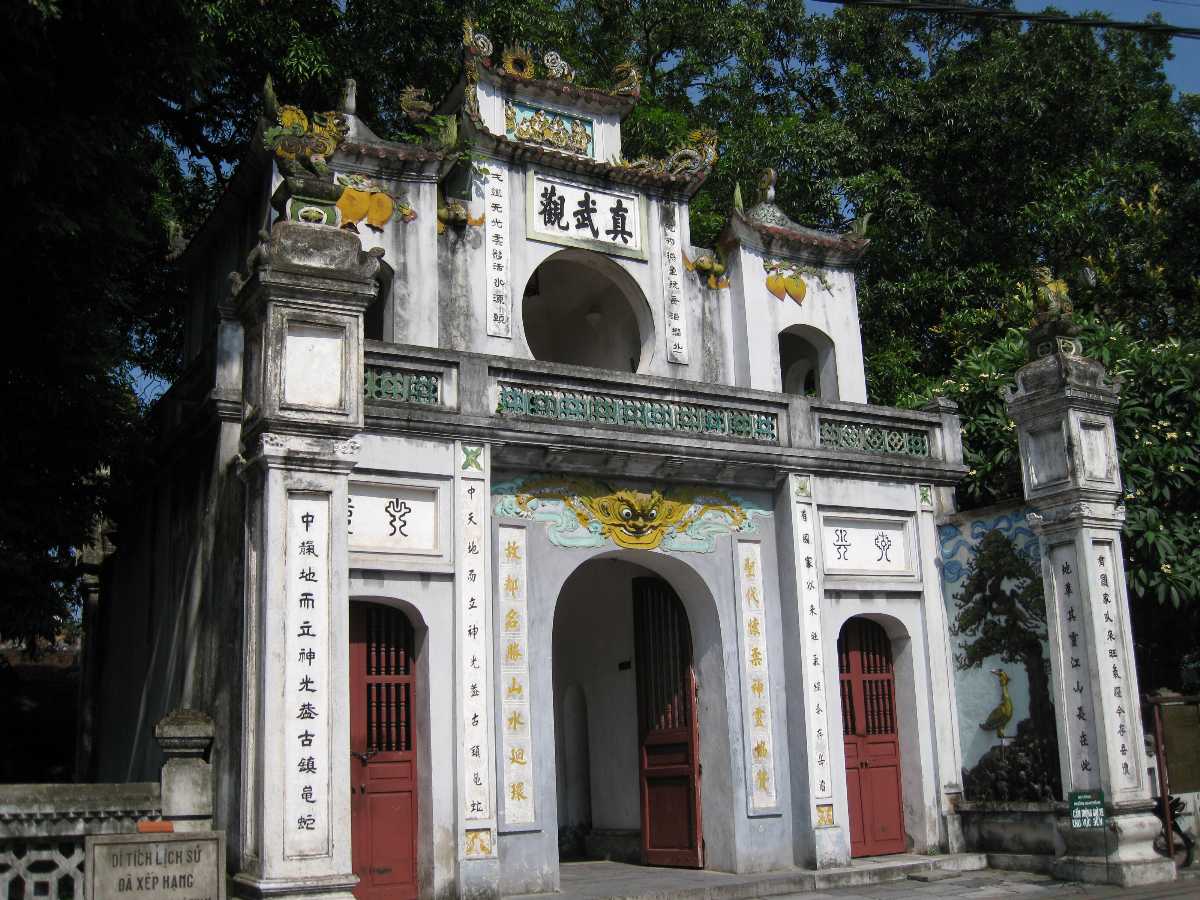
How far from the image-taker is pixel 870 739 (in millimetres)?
13164

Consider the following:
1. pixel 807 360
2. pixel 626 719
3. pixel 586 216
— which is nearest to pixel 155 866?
pixel 626 719

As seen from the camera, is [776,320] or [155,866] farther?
[776,320]

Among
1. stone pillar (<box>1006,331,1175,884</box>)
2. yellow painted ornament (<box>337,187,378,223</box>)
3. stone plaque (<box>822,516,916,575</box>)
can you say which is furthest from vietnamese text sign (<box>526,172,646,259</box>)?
stone pillar (<box>1006,331,1175,884</box>)

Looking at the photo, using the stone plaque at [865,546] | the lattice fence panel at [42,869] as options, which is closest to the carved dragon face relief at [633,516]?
the stone plaque at [865,546]

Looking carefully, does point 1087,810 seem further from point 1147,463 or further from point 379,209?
point 379,209

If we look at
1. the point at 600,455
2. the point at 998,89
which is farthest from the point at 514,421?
the point at 998,89

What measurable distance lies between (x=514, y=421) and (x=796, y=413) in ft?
10.9

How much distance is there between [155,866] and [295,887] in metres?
0.88

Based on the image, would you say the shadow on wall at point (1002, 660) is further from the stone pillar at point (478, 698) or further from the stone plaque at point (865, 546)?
the stone pillar at point (478, 698)

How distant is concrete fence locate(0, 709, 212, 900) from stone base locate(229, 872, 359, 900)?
78 centimetres

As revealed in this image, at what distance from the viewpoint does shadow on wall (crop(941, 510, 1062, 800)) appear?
42.0 feet

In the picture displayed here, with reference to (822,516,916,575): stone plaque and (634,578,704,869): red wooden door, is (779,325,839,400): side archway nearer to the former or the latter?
(822,516,916,575): stone plaque

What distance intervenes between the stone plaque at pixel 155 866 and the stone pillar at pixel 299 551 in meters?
0.24

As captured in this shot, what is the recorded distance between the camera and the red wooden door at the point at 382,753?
34.1ft
